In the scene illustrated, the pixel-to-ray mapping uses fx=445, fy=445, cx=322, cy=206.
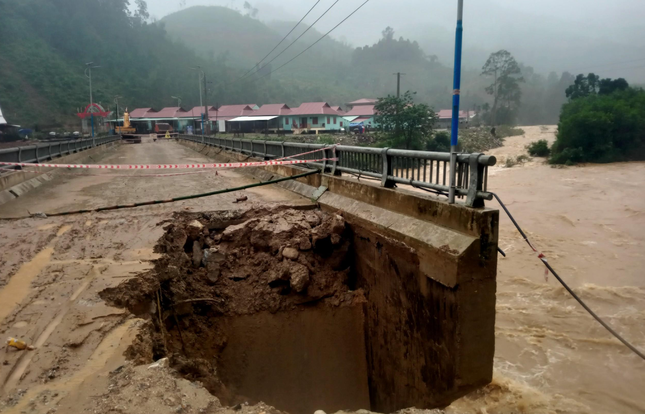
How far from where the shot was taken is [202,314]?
6.96 meters

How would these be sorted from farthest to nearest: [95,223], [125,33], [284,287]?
[125,33], [95,223], [284,287]

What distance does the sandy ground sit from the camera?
3504 millimetres

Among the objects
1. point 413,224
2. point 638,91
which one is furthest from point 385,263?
point 638,91

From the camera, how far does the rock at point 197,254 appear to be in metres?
7.39

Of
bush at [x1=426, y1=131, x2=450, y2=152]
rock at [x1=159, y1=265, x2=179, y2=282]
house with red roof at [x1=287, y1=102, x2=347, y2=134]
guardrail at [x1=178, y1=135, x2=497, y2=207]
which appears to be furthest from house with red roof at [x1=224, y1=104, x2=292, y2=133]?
rock at [x1=159, y1=265, x2=179, y2=282]

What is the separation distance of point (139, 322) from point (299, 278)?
10.1ft

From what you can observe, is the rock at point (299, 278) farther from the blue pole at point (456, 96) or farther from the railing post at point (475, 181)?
the railing post at point (475, 181)

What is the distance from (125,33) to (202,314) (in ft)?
493

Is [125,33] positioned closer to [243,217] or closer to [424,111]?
[424,111]

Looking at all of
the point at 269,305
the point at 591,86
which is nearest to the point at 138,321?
the point at 269,305

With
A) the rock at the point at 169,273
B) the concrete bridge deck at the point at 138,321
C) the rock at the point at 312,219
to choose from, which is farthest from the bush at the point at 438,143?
the rock at the point at 169,273

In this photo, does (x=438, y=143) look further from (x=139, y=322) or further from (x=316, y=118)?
(x=316, y=118)

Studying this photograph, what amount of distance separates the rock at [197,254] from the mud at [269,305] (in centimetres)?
2

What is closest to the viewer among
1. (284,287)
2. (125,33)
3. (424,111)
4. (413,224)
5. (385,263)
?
(413,224)
